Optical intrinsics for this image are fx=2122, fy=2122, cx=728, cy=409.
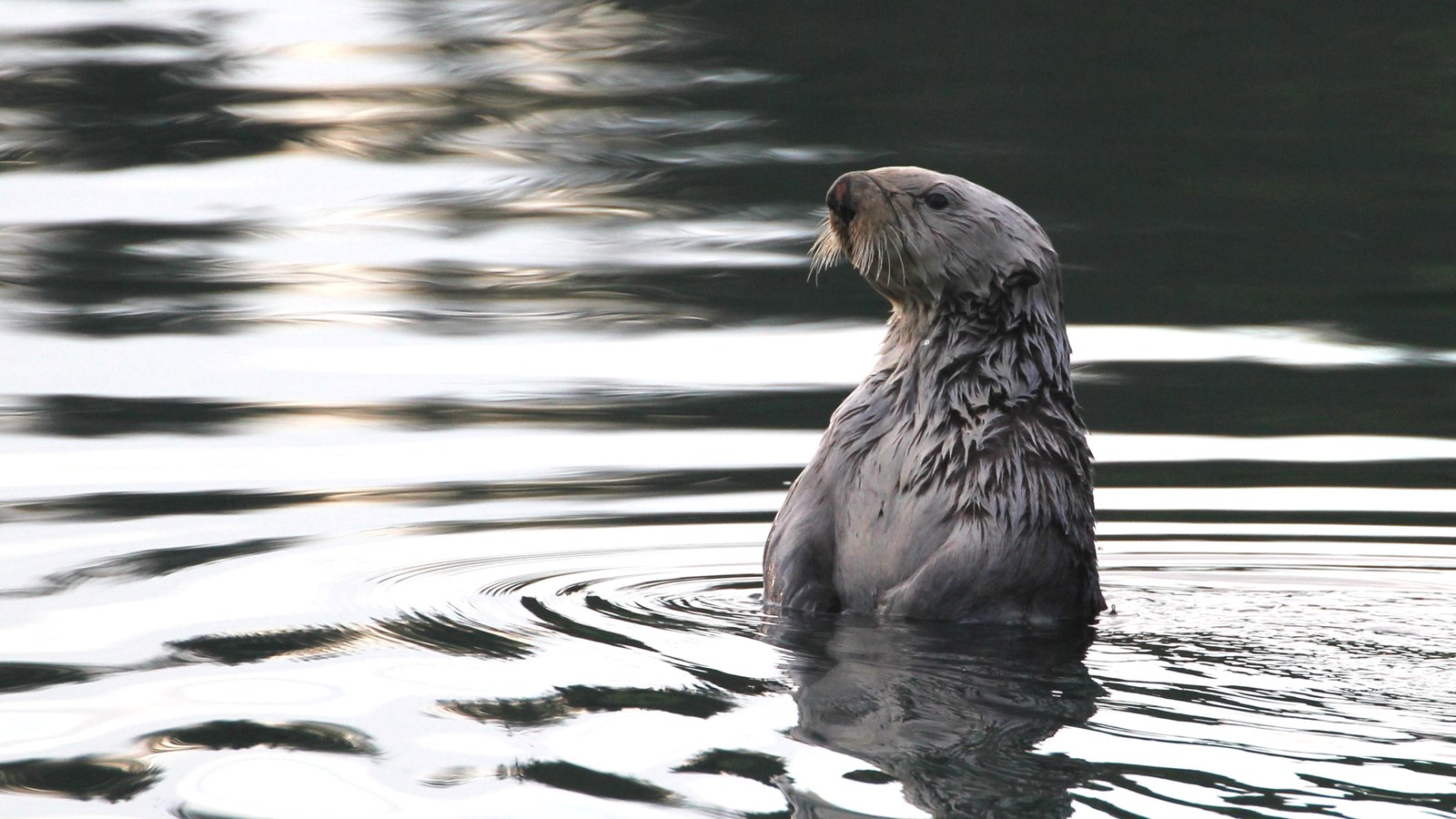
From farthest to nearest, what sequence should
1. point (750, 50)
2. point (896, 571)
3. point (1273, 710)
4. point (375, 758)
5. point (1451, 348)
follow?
point (750, 50) → point (1451, 348) → point (896, 571) → point (1273, 710) → point (375, 758)

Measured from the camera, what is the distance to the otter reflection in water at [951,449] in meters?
5.61

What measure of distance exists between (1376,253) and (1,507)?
764cm

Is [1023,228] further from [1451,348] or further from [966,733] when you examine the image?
[1451,348]

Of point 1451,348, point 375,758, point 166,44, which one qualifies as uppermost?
point 166,44

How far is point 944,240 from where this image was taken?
5.85 meters


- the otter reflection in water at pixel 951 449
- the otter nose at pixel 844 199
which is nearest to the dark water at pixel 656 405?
the otter reflection in water at pixel 951 449

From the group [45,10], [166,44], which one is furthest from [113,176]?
[45,10]

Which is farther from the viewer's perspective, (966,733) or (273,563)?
(273,563)

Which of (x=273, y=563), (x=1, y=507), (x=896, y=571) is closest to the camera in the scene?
(x=896, y=571)

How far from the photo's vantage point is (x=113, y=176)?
13828 mm

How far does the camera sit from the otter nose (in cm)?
596

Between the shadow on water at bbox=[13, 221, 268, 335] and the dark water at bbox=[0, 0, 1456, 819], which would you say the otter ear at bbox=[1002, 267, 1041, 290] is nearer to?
the dark water at bbox=[0, 0, 1456, 819]

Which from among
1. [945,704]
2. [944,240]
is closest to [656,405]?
[944,240]

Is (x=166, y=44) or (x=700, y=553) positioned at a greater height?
(x=166, y=44)
